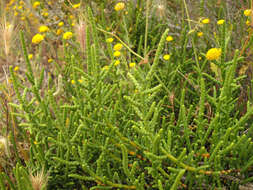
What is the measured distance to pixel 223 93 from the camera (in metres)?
0.91

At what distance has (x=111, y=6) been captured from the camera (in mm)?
2068

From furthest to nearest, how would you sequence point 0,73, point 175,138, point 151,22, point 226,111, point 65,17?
point 0,73 → point 65,17 → point 151,22 → point 175,138 → point 226,111

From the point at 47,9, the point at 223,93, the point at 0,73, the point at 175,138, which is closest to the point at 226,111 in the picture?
the point at 223,93

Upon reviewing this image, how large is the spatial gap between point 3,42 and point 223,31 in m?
1.00

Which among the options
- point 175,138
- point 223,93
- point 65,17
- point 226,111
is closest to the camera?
point 223,93

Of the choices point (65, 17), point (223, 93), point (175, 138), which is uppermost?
point (65, 17)

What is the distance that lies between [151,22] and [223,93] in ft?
4.17

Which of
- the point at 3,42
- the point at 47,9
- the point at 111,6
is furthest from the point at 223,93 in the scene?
the point at 47,9

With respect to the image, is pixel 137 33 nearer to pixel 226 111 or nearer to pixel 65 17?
pixel 65 17

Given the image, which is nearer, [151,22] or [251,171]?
[251,171]

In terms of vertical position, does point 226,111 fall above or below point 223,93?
below

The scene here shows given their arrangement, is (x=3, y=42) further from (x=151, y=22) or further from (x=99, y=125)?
(x=151, y=22)

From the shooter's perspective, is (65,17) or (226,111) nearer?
(226,111)

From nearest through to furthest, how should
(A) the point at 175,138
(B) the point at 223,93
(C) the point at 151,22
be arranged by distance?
1. (B) the point at 223,93
2. (A) the point at 175,138
3. (C) the point at 151,22
